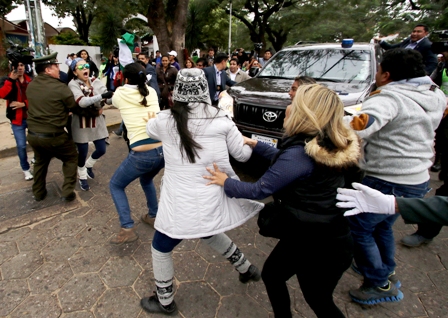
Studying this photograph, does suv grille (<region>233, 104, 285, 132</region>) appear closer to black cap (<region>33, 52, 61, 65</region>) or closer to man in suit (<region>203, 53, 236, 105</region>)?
man in suit (<region>203, 53, 236, 105</region>)

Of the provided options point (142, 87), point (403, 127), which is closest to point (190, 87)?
point (142, 87)

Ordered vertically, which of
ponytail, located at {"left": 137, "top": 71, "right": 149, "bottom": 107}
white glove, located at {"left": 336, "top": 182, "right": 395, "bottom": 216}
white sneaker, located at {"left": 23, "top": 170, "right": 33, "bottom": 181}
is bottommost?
white sneaker, located at {"left": 23, "top": 170, "right": 33, "bottom": 181}

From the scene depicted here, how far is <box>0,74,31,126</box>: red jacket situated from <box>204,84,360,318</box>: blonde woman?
12.4 ft

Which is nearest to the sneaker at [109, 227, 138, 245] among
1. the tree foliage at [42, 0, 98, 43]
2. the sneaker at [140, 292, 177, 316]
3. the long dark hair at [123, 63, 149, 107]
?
the sneaker at [140, 292, 177, 316]

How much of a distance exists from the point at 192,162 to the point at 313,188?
737 mm

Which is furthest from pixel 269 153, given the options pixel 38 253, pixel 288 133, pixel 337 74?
pixel 337 74

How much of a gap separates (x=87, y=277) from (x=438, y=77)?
502 centimetres

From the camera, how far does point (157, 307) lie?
223 centimetres

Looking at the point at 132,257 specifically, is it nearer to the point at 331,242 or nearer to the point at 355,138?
the point at 331,242

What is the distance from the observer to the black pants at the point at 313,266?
1.67 metres

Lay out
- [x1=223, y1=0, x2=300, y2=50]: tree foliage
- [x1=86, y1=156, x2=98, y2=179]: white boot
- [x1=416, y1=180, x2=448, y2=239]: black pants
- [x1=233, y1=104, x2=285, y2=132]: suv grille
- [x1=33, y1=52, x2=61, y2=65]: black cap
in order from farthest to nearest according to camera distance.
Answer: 1. [x1=223, y1=0, x2=300, y2=50]: tree foliage
2. [x1=86, y1=156, x2=98, y2=179]: white boot
3. [x1=233, y1=104, x2=285, y2=132]: suv grille
4. [x1=33, y1=52, x2=61, y2=65]: black cap
5. [x1=416, y1=180, x2=448, y2=239]: black pants

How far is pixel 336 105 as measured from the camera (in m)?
1.58

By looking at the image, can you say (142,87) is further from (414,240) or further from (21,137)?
(414,240)

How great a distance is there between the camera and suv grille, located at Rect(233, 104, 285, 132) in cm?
399
